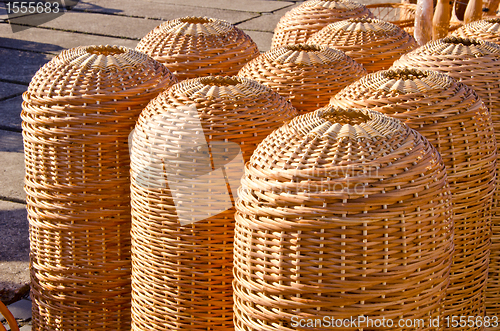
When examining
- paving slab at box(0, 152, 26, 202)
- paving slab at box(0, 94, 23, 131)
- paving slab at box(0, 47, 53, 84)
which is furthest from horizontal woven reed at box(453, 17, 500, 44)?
paving slab at box(0, 47, 53, 84)

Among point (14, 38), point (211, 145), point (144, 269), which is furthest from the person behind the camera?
point (14, 38)

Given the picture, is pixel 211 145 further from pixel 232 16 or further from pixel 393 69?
pixel 232 16

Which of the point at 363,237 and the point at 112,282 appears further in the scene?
the point at 112,282

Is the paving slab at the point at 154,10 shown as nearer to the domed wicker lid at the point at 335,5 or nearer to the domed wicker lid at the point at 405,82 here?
the domed wicker lid at the point at 335,5

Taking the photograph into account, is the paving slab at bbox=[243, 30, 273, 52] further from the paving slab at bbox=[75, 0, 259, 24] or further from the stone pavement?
the paving slab at bbox=[75, 0, 259, 24]

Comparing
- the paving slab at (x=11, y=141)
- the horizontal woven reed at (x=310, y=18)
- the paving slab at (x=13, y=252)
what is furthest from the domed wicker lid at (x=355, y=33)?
the paving slab at (x=11, y=141)

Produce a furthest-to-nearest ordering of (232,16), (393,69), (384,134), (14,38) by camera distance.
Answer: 1. (232,16)
2. (14,38)
3. (393,69)
4. (384,134)

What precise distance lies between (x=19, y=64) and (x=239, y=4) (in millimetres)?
3693

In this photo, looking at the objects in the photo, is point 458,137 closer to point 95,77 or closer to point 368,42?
point 368,42

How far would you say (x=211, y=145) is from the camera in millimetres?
1888

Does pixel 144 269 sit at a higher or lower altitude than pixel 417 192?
lower

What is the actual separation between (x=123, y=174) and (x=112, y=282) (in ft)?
1.49

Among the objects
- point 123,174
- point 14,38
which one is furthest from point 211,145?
point 14,38

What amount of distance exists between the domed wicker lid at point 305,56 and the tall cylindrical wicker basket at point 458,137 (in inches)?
13.6
